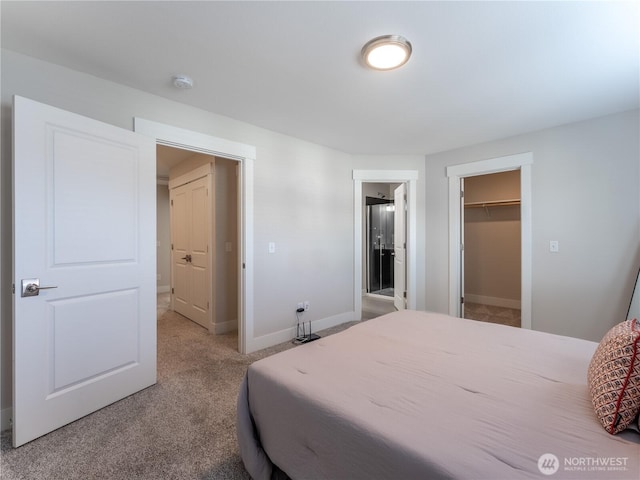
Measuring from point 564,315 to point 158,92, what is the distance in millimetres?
4390

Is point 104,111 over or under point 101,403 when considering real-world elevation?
over

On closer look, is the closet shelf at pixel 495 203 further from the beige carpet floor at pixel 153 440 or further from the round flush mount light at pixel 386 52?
the beige carpet floor at pixel 153 440

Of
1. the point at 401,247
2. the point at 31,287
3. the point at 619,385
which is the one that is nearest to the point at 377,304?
the point at 401,247

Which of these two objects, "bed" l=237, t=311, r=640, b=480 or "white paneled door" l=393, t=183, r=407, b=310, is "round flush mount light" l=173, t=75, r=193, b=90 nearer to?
"bed" l=237, t=311, r=640, b=480

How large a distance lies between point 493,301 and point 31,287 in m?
6.00

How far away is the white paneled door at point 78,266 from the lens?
1696mm

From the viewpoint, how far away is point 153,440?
173 cm

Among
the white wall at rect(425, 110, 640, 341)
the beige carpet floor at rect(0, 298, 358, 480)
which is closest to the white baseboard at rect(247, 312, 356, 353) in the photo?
the beige carpet floor at rect(0, 298, 358, 480)

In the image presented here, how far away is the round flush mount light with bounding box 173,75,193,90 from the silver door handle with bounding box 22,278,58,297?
5.30 feet

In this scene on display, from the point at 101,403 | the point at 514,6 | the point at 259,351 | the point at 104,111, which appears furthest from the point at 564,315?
the point at 104,111

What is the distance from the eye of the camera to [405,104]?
2533 mm

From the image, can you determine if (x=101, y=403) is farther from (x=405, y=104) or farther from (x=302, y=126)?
(x=405, y=104)

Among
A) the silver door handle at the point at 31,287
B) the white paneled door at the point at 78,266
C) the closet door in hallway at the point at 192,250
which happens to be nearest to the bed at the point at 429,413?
the white paneled door at the point at 78,266

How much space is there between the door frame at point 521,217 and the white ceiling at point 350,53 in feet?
1.91
